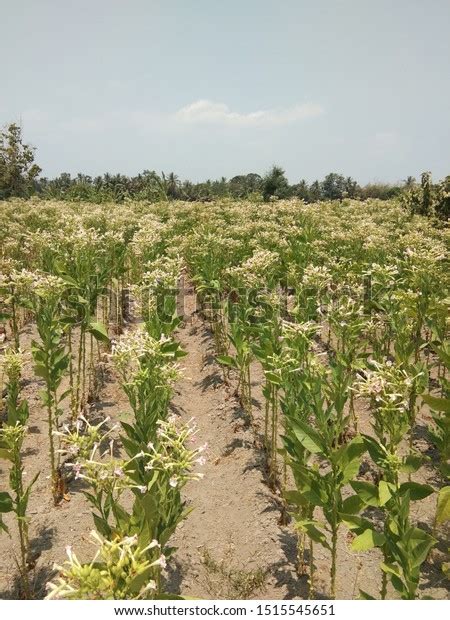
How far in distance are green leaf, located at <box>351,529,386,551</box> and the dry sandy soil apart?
5.11ft

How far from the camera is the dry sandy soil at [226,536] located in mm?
4711

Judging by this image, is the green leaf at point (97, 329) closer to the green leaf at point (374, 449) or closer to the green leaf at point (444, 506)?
the green leaf at point (374, 449)

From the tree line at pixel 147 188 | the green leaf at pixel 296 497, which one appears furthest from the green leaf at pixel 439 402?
the tree line at pixel 147 188

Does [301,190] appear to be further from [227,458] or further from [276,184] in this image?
[227,458]

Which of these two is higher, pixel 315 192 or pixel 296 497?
pixel 315 192

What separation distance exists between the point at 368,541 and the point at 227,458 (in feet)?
12.2

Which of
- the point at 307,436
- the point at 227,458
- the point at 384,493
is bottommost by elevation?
the point at 227,458

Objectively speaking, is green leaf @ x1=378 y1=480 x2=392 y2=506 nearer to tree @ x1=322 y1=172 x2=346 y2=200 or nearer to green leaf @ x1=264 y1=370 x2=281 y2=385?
green leaf @ x1=264 y1=370 x2=281 y2=385

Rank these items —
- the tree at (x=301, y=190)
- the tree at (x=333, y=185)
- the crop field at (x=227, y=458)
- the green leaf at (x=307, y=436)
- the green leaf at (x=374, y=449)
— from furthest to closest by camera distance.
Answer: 1. the tree at (x=333, y=185)
2. the tree at (x=301, y=190)
3. the green leaf at (x=307, y=436)
4. the green leaf at (x=374, y=449)
5. the crop field at (x=227, y=458)

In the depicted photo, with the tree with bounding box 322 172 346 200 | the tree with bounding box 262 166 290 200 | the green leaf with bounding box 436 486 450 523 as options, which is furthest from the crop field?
the tree with bounding box 322 172 346 200

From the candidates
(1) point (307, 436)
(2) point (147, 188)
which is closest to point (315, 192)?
(2) point (147, 188)

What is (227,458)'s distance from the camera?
22.7ft

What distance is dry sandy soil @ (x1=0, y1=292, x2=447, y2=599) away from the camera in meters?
4.71
